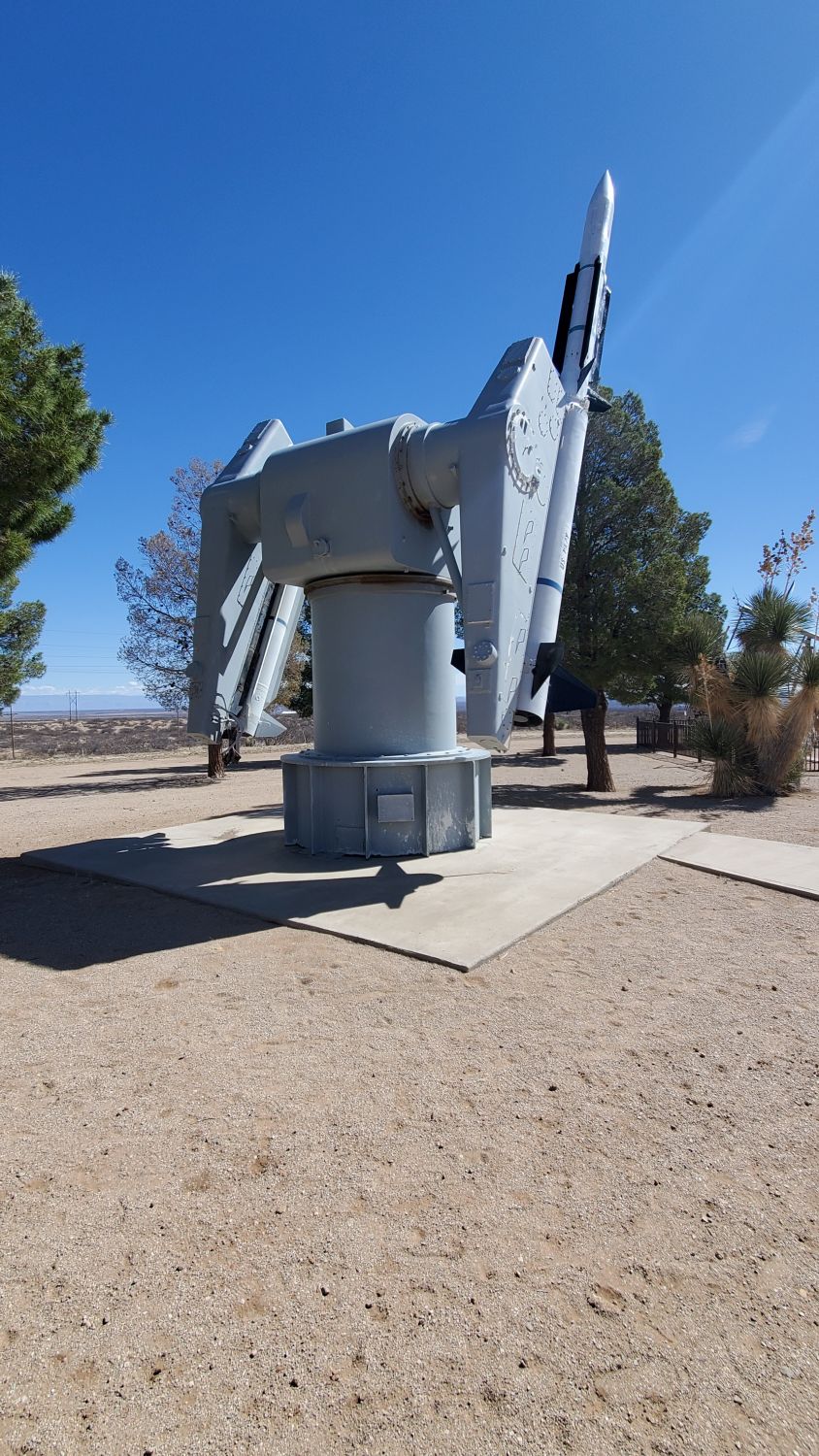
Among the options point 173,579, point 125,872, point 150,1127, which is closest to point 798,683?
point 125,872

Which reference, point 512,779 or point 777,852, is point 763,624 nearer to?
point 512,779

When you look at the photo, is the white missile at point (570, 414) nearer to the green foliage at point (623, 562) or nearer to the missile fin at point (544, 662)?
the missile fin at point (544, 662)

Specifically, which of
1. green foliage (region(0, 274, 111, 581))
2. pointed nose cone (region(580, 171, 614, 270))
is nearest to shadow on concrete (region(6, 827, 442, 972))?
green foliage (region(0, 274, 111, 581))

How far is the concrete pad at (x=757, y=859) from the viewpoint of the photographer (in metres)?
6.92

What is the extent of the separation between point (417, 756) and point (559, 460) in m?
4.40

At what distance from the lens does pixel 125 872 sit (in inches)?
295

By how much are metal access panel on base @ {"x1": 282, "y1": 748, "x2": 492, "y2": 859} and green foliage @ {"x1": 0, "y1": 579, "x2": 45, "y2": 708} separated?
36.1 ft

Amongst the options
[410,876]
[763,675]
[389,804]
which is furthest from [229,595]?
[763,675]

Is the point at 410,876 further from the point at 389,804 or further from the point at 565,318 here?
the point at 565,318

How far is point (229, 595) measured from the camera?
8578 millimetres

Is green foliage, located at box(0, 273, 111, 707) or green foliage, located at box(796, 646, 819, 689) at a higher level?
green foliage, located at box(0, 273, 111, 707)

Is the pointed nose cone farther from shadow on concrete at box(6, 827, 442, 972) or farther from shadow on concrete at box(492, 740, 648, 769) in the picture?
shadow on concrete at box(492, 740, 648, 769)

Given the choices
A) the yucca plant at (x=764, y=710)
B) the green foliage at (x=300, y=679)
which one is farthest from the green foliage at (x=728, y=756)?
the green foliage at (x=300, y=679)

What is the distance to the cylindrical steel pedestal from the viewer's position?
7.75m
